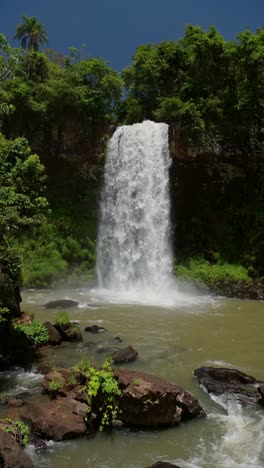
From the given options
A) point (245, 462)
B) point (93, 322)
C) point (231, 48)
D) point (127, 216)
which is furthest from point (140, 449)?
point (231, 48)

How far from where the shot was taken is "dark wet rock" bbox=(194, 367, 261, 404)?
24.0ft

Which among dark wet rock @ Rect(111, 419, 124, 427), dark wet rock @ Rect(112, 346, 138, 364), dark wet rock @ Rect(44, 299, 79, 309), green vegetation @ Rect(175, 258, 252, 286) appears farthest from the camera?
green vegetation @ Rect(175, 258, 252, 286)

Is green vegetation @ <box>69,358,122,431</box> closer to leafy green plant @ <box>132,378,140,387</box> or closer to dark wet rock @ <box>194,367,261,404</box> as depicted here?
leafy green plant @ <box>132,378,140,387</box>

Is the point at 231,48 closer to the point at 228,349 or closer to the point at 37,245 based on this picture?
the point at 37,245

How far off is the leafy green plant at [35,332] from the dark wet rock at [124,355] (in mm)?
1788

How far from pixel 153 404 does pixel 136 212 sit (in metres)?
14.7

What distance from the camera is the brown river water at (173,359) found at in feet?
18.6

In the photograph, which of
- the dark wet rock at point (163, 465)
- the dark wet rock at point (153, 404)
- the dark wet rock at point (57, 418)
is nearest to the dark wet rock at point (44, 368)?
the dark wet rock at point (57, 418)

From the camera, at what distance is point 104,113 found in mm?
23750

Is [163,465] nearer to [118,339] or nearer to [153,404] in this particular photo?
[153,404]

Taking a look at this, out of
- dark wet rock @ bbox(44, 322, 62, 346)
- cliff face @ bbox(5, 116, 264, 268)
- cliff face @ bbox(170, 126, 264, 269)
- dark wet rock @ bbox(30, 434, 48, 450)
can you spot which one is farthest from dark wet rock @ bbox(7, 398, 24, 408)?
cliff face @ bbox(170, 126, 264, 269)

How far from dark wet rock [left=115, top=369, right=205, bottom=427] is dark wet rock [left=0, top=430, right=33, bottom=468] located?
1713mm

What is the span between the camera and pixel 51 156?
2405 cm

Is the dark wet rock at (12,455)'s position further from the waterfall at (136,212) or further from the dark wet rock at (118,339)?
the waterfall at (136,212)
